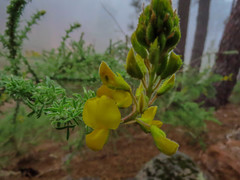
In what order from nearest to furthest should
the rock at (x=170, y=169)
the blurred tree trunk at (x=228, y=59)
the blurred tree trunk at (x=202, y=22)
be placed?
the rock at (x=170, y=169) < the blurred tree trunk at (x=228, y=59) < the blurred tree trunk at (x=202, y=22)

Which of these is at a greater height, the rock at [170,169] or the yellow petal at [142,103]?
the yellow petal at [142,103]

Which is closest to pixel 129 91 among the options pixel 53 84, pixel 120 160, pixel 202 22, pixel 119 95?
pixel 119 95

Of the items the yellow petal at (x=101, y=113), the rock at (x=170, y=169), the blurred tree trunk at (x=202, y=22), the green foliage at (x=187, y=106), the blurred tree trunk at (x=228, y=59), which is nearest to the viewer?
the yellow petal at (x=101, y=113)

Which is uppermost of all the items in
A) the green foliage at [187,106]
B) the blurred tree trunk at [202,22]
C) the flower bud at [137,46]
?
the blurred tree trunk at [202,22]

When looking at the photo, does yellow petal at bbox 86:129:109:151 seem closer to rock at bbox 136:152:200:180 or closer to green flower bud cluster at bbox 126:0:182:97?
green flower bud cluster at bbox 126:0:182:97

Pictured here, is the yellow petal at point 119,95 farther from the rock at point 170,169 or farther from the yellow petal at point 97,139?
the rock at point 170,169

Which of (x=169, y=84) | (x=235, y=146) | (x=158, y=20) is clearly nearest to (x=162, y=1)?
(x=158, y=20)

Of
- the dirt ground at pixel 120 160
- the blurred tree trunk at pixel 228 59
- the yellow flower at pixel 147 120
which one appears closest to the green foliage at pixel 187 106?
the dirt ground at pixel 120 160

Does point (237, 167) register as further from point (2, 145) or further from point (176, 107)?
point (2, 145)
